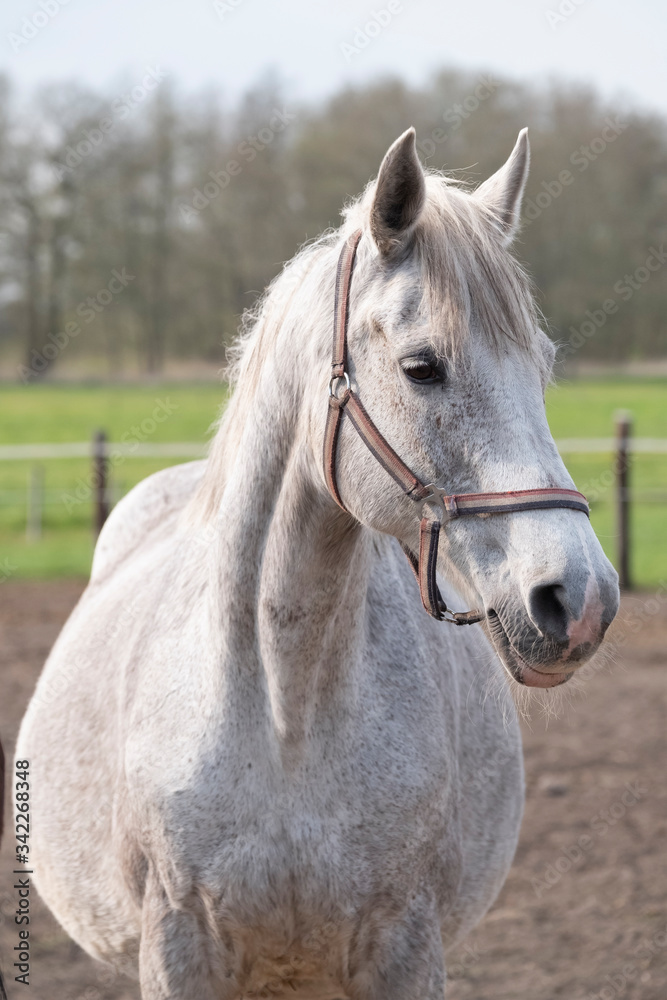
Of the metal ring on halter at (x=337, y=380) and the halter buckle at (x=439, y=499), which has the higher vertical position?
the metal ring on halter at (x=337, y=380)

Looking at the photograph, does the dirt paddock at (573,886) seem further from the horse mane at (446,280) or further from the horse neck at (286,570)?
the horse mane at (446,280)

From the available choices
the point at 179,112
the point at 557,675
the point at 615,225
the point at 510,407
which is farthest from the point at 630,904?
the point at 179,112

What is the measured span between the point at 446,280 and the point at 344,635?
84 centimetres

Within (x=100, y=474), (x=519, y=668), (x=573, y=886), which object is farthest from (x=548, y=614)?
(x=100, y=474)

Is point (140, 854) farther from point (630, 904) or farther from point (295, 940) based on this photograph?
point (630, 904)

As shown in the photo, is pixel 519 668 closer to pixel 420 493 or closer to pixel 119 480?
pixel 420 493

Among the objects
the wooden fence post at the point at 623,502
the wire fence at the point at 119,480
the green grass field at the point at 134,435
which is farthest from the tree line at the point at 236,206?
the wooden fence post at the point at 623,502

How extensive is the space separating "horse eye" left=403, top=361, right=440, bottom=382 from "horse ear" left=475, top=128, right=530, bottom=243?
0.51m

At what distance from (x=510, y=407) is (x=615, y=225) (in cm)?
3108

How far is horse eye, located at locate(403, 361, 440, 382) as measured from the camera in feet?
5.44

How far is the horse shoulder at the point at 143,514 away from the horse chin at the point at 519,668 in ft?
6.44

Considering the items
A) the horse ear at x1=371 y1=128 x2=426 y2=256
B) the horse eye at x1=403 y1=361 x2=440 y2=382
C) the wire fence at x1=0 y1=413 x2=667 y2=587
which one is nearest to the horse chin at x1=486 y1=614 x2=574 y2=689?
the horse eye at x1=403 y1=361 x2=440 y2=382

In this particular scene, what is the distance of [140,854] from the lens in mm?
2223

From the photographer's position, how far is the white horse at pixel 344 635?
1639 mm
